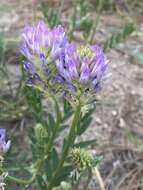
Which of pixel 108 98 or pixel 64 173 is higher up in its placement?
pixel 108 98

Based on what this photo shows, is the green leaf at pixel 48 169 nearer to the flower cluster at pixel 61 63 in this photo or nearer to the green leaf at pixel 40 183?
the green leaf at pixel 40 183

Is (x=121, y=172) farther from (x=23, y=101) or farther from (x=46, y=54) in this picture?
(x=46, y=54)

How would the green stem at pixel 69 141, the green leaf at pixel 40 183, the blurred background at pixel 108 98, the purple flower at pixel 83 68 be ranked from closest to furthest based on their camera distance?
the purple flower at pixel 83 68 < the green stem at pixel 69 141 < the green leaf at pixel 40 183 < the blurred background at pixel 108 98

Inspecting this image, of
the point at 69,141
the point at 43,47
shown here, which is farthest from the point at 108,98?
the point at 43,47

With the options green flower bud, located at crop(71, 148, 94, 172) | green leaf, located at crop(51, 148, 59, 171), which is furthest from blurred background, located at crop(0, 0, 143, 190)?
green flower bud, located at crop(71, 148, 94, 172)

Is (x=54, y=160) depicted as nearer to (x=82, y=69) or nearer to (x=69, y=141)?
(x=69, y=141)

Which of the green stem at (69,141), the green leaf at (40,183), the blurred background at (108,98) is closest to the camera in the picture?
the green stem at (69,141)

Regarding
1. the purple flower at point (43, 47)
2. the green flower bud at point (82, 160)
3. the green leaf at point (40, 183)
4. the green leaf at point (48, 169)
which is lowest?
the green leaf at point (40, 183)

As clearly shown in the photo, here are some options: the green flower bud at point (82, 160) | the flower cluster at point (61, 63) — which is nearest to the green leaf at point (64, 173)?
the green flower bud at point (82, 160)
